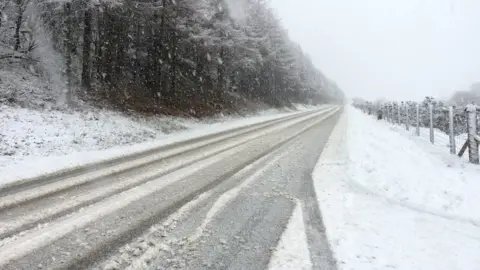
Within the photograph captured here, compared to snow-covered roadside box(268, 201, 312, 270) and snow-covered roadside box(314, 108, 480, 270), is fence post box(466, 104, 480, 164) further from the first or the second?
snow-covered roadside box(268, 201, 312, 270)

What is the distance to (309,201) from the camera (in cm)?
614

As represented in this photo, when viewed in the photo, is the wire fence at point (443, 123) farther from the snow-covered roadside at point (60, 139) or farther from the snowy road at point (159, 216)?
the snow-covered roadside at point (60, 139)

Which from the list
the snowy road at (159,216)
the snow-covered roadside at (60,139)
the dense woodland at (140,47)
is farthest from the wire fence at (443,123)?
the dense woodland at (140,47)

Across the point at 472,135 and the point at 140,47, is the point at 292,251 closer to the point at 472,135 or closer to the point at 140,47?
the point at 472,135

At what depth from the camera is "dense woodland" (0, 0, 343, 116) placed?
17.0 m

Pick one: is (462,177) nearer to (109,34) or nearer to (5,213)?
(5,213)

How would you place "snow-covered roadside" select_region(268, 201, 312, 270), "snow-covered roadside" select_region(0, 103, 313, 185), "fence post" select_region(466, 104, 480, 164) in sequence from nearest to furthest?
1. "snow-covered roadside" select_region(268, 201, 312, 270)
2. "snow-covered roadside" select_region(0, 103, 313, 185)
3. "fence post" select_region(466, 104, 480, 164)

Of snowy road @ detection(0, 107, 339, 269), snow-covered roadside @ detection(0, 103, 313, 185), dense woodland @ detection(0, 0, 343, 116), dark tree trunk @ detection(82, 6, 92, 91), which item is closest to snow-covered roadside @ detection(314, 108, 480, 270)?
snowy road @ detection(0, 107, 339, 269)

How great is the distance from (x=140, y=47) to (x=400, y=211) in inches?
918

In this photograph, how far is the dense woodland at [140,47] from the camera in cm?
1697

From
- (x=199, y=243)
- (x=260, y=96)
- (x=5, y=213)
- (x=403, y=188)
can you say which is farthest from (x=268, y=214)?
(x=260, y=96)

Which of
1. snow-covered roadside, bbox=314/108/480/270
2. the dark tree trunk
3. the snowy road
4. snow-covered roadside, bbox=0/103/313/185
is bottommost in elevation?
snow-covered roadside, bbox=314/108/480/270

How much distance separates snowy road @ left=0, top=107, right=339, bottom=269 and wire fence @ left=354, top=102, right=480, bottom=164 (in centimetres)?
464

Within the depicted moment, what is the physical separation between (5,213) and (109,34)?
18055 mm
